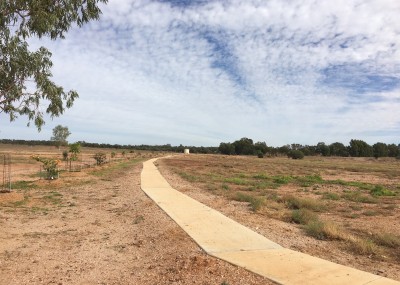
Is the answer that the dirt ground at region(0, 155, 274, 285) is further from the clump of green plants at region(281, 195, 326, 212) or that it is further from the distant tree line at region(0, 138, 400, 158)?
the distant tree line at region(0, 138, 400, 158)

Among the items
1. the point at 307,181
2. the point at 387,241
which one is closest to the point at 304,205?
the point at 387,241

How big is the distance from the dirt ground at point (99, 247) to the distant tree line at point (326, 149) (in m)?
100

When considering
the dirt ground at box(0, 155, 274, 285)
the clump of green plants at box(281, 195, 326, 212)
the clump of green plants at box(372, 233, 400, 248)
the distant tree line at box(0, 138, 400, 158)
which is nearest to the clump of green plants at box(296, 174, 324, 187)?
the clump of green plants at box(281, 195, 326, 212)

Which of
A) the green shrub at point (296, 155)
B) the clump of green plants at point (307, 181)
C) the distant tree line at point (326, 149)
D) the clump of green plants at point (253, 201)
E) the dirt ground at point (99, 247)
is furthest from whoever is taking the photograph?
the distant tree line at point (326, 149)

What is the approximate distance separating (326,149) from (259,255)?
11683 cm

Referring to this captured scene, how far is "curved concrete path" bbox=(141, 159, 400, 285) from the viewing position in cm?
573

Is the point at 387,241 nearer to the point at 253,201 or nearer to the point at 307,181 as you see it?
the point at 253,201

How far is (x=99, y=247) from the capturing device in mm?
7871

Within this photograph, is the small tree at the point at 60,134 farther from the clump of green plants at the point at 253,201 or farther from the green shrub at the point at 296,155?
the clump of green plants at the point at 253,201

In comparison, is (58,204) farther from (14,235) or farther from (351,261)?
(351,261)

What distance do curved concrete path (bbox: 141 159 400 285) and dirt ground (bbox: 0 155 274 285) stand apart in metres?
0.26

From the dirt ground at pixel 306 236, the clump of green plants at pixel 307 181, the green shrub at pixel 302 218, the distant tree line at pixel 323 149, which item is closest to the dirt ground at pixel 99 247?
the dirt ground at pixel 306 236

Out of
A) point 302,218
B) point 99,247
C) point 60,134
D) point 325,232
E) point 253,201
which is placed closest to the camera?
point 99,247

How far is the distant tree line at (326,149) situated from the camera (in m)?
114
